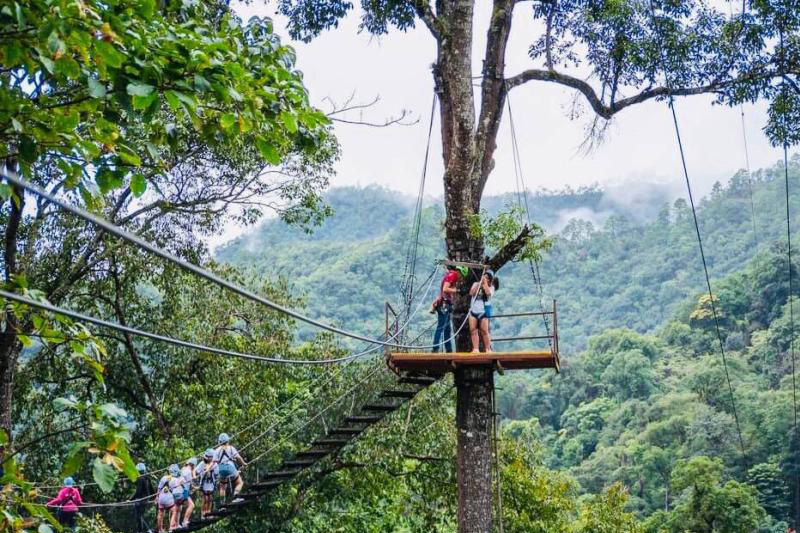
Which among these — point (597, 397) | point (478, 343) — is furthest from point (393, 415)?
point (597, 397)

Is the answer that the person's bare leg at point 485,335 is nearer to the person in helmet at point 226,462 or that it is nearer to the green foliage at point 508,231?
the green foliage at point 508,231

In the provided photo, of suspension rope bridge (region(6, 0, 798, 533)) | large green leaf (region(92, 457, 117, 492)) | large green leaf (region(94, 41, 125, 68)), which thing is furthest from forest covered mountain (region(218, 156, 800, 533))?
large green leaf (region(94, 41, 125, 68))

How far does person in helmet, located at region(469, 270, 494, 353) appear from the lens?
25.6 feet

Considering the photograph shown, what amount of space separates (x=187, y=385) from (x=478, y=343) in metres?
7.21

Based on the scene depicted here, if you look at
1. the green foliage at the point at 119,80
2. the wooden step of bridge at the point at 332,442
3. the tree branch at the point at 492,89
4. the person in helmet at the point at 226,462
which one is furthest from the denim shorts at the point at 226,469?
the green foliage at the point at 119,80

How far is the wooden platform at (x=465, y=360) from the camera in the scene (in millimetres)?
7359

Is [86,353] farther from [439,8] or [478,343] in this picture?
[439,8]

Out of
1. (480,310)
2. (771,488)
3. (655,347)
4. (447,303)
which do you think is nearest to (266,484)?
(447,303)

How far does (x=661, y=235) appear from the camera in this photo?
67.8 m

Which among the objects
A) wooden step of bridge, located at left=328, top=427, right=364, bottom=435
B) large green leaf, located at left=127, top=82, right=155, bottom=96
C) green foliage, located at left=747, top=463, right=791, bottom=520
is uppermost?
large green leaf, located at left=127, top=82, right=155, bottom=96

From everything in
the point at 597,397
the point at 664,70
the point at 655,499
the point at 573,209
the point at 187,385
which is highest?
the point at 573,209

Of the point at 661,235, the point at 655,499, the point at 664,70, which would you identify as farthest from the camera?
the point at 661,235

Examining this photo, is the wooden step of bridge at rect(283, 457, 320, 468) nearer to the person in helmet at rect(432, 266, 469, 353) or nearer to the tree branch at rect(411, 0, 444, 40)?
the person in helmet at rect(432, 266, 469, 353)

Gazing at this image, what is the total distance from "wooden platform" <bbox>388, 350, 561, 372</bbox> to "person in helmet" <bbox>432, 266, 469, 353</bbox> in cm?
42
